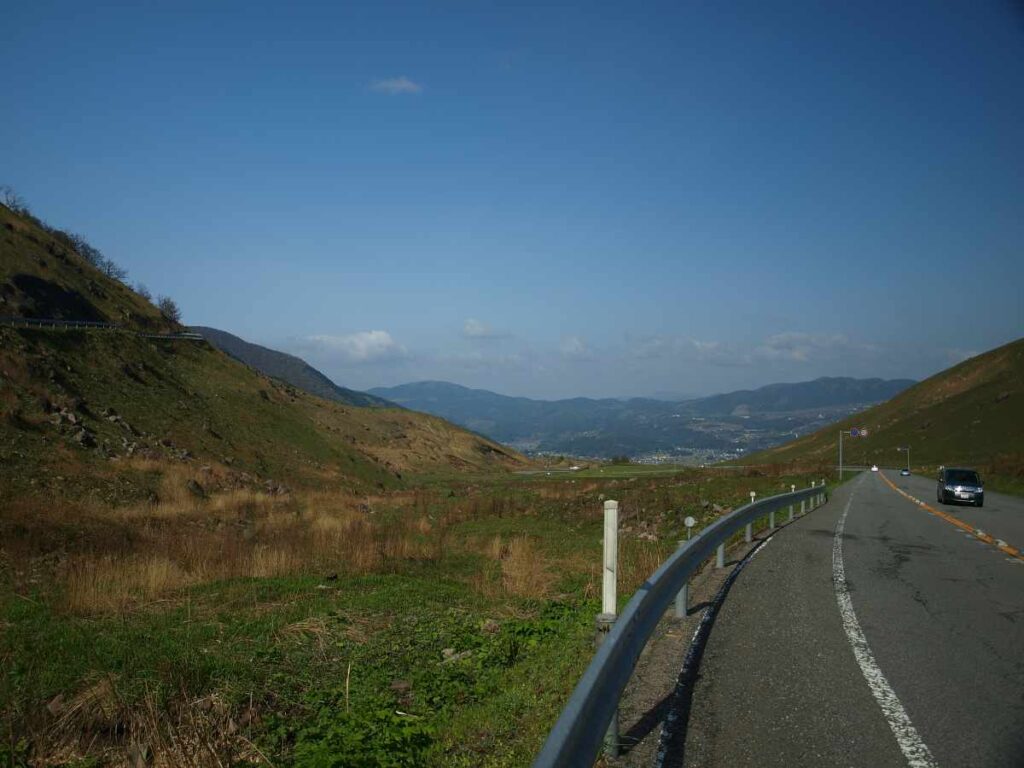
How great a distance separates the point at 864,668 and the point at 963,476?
1163 inches

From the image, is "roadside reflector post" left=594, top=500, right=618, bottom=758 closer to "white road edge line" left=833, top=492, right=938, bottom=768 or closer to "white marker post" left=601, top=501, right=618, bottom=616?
"white marker post" left=601, top=501, right=618, bottom=616

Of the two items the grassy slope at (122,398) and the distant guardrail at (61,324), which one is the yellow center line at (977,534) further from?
the distant guardrail at (61,324)

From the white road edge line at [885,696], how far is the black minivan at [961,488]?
24.5 m

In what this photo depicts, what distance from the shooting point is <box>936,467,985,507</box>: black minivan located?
29688 millimetres

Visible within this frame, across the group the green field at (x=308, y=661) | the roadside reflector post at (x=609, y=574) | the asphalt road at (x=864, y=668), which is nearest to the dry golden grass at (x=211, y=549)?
the green field at (x=308, y=661)

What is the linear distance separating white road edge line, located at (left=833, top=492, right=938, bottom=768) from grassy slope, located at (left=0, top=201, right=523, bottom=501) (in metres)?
23.3

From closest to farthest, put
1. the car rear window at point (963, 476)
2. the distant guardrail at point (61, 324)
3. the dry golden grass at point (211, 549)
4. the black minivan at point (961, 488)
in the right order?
the dry golden grass at point (211, 549), the black minivan at point (961, 488), the car rear window at point (963, 476), the distant guardrail at point (61, 324)

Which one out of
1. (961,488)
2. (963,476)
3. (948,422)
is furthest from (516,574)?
(948,422)

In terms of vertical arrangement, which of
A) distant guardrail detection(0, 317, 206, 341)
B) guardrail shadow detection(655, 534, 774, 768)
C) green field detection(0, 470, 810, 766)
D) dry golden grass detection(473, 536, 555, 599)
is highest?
distant guardrail detection(0, 317, 206, 341)

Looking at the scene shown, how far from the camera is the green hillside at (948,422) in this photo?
11612cm

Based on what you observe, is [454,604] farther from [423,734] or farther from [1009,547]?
[1009,547]

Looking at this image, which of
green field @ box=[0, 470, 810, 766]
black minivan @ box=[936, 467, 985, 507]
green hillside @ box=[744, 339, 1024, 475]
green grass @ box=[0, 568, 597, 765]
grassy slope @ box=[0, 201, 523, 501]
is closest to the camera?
green field @ box=[0, 470, 810, 766]

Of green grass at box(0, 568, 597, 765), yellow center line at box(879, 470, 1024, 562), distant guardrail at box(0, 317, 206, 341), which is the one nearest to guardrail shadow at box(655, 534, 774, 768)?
green grass at box(0, 568, 597, 765)

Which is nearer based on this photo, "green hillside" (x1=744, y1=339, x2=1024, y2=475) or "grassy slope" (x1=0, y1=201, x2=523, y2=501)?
"grassy slope" (x1=0, y1=201, x2=523, y2=501)
